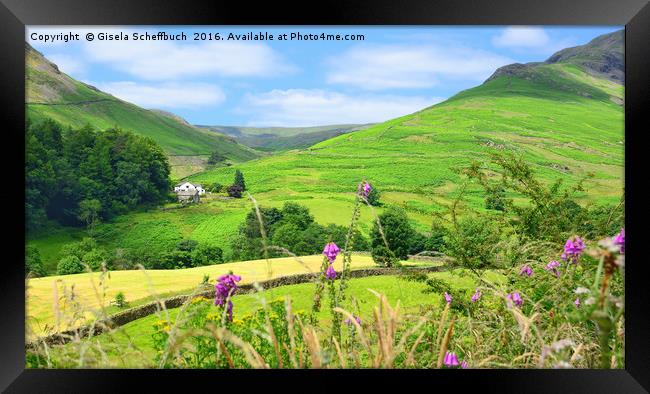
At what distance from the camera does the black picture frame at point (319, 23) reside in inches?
118

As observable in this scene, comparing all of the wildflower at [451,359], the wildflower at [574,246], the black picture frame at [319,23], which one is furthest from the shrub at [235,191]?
the wildflower at [451,359]

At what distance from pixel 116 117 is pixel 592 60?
1115 centimetres

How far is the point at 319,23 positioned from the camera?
312 centimetres

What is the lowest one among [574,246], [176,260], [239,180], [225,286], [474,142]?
[176,260]

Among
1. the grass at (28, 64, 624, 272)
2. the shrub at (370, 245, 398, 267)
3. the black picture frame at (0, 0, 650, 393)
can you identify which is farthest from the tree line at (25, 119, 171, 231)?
the black picture frame at (0, 0, 650, 393)

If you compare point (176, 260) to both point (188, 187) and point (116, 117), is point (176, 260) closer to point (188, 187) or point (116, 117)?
point (188, 187)

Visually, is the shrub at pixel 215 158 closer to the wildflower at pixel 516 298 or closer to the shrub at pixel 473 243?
the shrub at pixel 473 243

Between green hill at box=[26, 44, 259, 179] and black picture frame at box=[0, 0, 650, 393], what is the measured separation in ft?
22.8

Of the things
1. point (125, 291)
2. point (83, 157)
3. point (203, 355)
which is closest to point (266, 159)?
point (83, 157)

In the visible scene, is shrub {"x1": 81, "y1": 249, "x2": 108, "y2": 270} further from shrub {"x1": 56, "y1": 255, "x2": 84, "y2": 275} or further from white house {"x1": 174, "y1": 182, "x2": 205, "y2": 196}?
white house {"x1": 174, "y1": 182, "x2": 205, "y2": 196}

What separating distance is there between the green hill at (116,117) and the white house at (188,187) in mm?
951

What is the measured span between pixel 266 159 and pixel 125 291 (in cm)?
619

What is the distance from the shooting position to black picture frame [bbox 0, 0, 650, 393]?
3000 mm

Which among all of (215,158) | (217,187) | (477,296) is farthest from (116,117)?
(477,296)
